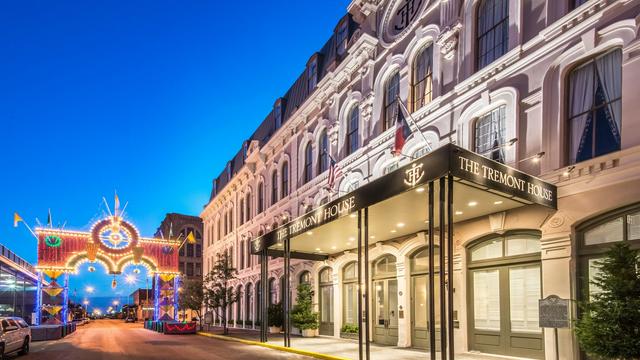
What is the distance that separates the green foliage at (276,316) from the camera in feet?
99.3

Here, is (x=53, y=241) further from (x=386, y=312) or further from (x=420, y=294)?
(x=420, y=294)

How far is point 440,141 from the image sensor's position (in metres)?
18.0

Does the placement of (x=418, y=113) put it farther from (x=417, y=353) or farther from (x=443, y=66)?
(x=417, y=353)

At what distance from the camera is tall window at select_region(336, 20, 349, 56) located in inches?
1078

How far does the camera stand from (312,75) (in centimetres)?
3170

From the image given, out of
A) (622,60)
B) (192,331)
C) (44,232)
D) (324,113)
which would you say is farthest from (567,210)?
(44,232)

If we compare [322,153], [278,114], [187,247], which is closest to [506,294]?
[322,153]

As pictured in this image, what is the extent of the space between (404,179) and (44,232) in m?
33.1

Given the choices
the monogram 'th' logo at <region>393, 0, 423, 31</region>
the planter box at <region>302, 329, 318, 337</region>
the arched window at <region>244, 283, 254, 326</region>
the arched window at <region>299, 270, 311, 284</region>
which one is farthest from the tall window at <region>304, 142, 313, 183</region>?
the arched window at <region>244, 283, 254, 326</region>

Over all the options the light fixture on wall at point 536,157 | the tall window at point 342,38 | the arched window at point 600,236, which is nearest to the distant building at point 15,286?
the tall window at point 342,38

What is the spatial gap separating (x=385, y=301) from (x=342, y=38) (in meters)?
14.4

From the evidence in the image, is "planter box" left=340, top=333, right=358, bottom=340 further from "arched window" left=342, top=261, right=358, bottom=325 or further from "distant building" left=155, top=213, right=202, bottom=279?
"distant building" left=155, top=213, right=202, bottom=279

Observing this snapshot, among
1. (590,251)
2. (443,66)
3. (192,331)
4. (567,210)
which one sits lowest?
(192,331)

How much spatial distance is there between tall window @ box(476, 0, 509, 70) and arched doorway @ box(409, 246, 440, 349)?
6.91m
